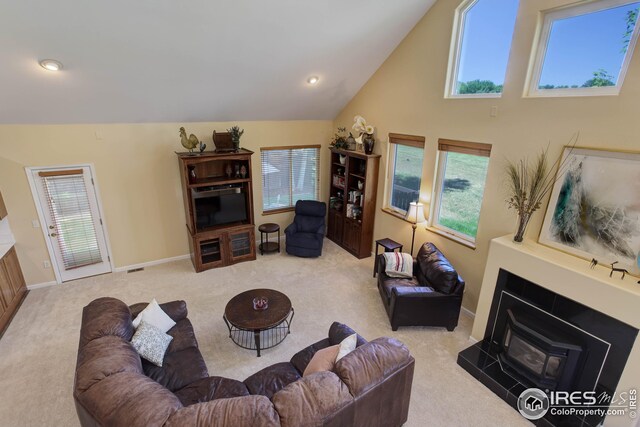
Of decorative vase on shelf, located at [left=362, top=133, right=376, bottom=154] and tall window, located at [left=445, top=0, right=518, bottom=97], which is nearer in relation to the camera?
tall window, located at [left=445, top=0, right=518, bottom=97]

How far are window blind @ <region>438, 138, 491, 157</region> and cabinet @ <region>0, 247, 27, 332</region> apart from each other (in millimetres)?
6464

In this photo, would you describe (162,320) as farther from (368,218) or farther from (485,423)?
(368,218)

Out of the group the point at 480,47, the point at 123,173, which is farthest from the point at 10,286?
the point at 480,47

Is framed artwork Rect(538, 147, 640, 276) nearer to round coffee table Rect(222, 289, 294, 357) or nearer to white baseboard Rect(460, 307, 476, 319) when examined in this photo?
white baseboard Rect(460, 307, 476, 319)

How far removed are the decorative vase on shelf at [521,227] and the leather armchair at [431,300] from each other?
2.82 feet

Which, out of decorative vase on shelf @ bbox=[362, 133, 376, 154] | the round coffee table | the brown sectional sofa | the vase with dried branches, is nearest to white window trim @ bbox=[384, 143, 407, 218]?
decorative vase on shelf @ bbox=[362, 133, 376, 154]

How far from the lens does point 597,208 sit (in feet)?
10.5

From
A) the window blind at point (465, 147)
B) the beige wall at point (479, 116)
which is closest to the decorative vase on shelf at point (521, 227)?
the beige wall at point (479, 116)

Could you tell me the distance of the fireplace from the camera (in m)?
3.10

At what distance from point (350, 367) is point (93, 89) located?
15.3 feet

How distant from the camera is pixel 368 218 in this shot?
6.27 meters

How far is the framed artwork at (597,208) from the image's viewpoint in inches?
117

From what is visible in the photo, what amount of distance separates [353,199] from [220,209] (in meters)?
A: 2.61

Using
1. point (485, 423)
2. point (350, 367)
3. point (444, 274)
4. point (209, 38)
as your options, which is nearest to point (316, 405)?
point (350, 367)
